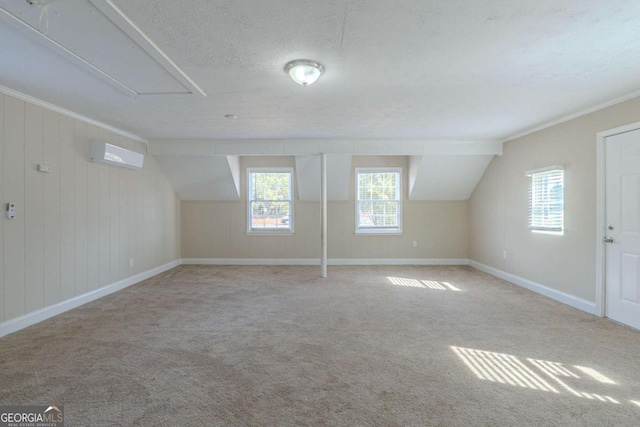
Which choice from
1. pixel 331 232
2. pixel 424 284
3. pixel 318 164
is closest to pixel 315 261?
pixel 331 232

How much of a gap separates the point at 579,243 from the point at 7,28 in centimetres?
577

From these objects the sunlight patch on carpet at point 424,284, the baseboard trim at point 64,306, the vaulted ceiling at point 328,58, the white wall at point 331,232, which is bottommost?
the sunlight patch on carpet at point 424,284

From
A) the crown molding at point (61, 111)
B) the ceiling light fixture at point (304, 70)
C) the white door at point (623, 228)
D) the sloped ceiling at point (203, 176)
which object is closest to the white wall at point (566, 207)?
the white door at point (623, 228)

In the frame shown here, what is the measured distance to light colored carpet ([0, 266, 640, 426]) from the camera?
188 centimetres

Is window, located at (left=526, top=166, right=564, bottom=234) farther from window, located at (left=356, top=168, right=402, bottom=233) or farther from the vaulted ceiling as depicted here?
window, located at (left=356, top=168, right=402, bottom=233)

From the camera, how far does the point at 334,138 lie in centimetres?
541

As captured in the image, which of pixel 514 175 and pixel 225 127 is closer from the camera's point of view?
pixel 225 127

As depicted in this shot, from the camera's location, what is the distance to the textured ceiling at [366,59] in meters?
1.84

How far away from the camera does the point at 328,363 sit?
2.45 meters

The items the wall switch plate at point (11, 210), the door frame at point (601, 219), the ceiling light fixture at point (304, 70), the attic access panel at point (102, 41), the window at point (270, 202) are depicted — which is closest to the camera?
the attic access panel at point (102, 41)

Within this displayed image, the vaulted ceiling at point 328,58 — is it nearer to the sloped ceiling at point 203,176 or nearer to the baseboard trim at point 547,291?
the sloped ceiling at point 203,176

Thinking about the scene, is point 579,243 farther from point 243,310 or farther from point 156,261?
point 156,261

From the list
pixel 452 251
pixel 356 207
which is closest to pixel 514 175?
pixel 452 251

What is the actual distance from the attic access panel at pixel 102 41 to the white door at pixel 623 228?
14.7ft
